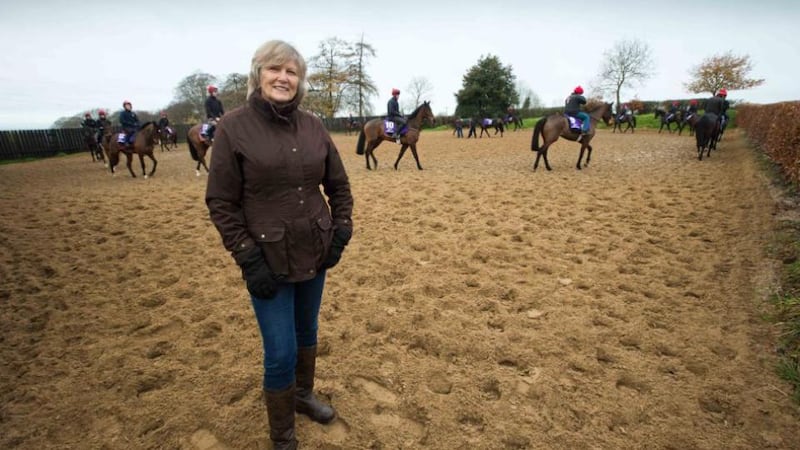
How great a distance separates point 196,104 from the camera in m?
43.0

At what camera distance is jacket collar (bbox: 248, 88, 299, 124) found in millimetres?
1532

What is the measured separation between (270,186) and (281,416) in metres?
1.15

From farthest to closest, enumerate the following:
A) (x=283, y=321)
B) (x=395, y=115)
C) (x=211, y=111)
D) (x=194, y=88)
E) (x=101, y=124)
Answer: (x=194, y=88)
(x=101, y=124)
(x=211, y=111)
(x=395, y=115)
(x=283, y=321)

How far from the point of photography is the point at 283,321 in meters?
1.65

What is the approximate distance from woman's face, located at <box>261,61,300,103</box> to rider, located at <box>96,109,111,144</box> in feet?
44.6

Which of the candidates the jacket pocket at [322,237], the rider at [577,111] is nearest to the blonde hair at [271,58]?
the jacket pocket at [322,237]

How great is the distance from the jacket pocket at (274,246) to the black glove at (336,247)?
0.25 meters

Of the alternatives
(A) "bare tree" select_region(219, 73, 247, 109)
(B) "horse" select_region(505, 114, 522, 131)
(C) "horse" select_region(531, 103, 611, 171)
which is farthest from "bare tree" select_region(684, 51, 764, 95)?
(A) "bare tree" select_region(219, 73, 247, 109)

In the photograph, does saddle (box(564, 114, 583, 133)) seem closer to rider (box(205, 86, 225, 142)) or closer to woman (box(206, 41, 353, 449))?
woman (box(206, 41, 353, 449))

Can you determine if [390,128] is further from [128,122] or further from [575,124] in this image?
[128,122]

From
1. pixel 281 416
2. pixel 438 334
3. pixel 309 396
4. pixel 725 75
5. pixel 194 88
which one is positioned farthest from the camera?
pixel 194 88

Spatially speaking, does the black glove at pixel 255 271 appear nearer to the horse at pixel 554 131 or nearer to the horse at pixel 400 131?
the horse at pixel 400 131

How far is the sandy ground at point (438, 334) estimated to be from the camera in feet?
6.69

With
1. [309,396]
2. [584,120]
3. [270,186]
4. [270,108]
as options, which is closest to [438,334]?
[309,396]
